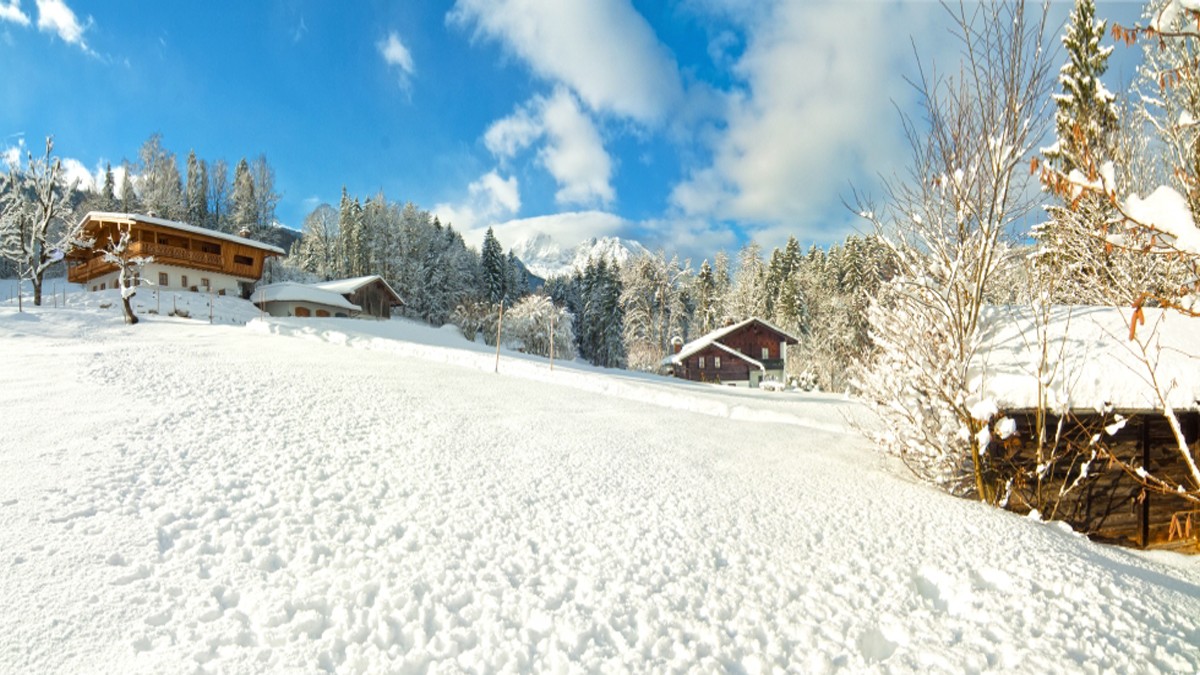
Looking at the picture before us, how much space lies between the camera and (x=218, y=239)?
39.9 m

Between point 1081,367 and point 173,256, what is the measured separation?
1823 inches

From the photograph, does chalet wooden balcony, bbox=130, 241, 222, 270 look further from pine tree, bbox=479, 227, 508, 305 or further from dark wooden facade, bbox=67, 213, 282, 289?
pine tree, bbox=479, 227, 508, 305

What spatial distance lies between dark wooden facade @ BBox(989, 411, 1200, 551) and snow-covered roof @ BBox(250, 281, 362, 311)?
142 ft

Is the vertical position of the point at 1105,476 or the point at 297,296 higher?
the point at 297,296

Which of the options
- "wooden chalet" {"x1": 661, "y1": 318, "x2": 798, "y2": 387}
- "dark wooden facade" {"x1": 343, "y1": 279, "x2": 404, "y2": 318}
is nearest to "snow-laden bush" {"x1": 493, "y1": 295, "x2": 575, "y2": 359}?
"wooden chalet" {"x1": 661, "y1": 318, "x2": 798, "y2": 387}

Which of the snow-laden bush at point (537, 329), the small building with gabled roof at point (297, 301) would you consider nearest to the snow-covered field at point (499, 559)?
the small building with gabled roof at point (297, 301)

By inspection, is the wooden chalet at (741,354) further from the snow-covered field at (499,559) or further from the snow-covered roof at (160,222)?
the snow-covered roof at (160,222)

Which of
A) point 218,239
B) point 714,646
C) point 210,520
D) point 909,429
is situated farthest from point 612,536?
point 218,239

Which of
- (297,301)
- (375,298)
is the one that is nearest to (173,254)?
(297,301)

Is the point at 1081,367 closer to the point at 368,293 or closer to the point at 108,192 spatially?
the point at 368,293

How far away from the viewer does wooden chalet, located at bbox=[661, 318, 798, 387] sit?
41.5 m

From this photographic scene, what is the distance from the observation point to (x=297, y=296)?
4078 centimetres

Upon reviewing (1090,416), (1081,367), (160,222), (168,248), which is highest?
(160,222)

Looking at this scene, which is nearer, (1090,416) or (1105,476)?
(1090,416)
